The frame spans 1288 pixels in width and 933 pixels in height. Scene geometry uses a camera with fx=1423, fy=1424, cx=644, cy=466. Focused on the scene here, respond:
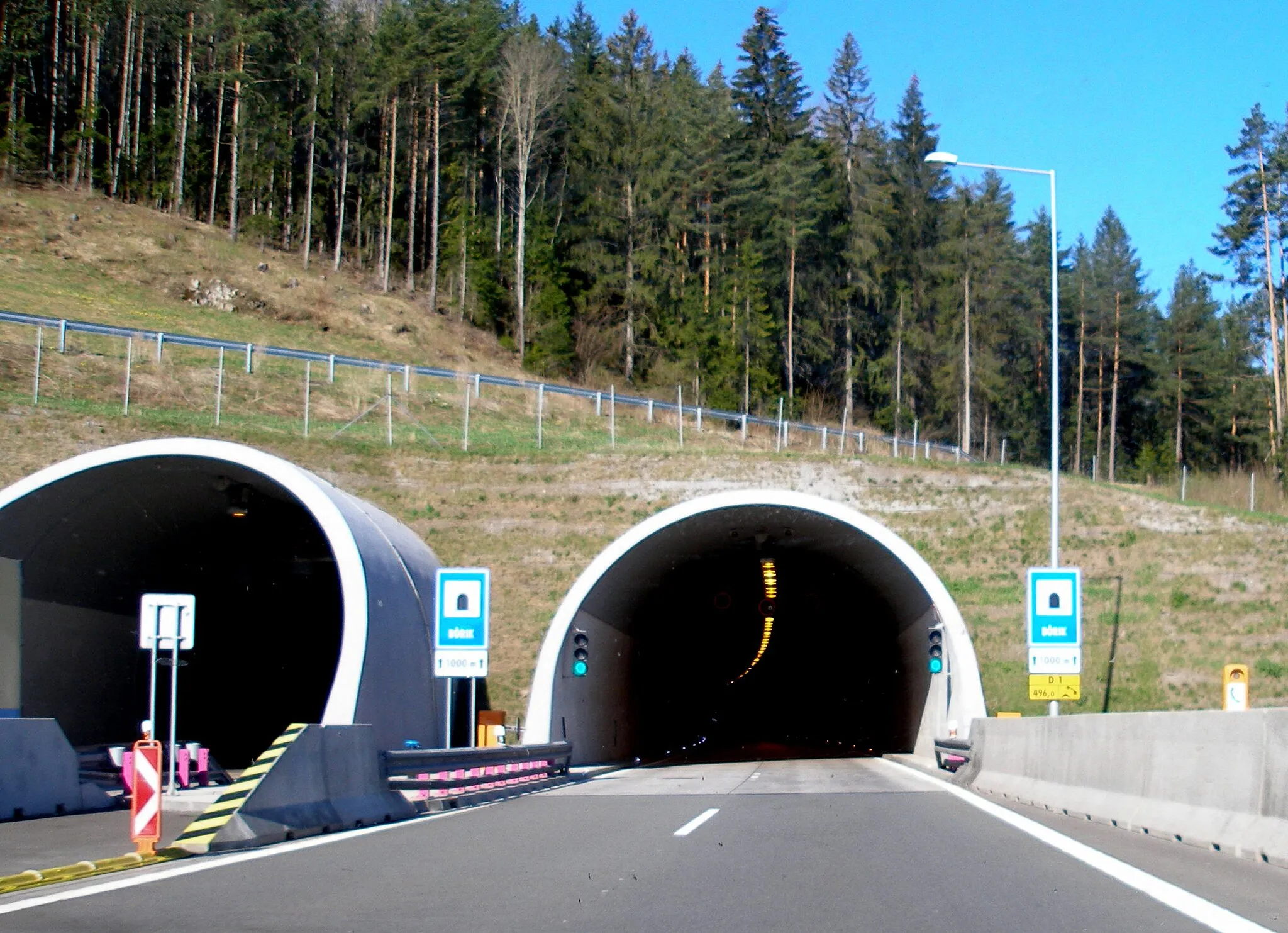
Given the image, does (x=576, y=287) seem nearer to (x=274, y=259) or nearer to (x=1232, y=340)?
(x=274, y=259)

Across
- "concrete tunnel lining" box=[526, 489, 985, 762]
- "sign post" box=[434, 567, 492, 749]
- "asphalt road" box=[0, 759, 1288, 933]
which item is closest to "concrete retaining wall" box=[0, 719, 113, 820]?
"asphalt road" box=[0, 759, 1288, 933]

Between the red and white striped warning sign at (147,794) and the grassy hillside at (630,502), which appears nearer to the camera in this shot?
the red and white striped warning sign at (147,794)

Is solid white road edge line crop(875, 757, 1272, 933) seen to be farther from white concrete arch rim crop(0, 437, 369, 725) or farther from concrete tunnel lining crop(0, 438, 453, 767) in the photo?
white concrete arch rim crop(0, 437, 369, 725)

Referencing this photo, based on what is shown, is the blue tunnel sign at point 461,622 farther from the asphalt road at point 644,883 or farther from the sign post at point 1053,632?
the sign post at point 1053,632

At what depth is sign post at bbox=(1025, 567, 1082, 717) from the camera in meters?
21.8

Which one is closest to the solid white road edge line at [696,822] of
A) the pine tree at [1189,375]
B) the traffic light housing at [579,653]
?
the traffic light housing at [579,653]

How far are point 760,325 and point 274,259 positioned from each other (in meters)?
25.1

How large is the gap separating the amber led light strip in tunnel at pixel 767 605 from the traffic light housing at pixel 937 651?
7839 mm

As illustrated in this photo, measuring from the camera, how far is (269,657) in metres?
30.7

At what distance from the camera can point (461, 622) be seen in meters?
20.4

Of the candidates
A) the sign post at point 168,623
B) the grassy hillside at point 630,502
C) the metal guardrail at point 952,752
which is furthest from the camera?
the grassy hillside at point 630,502

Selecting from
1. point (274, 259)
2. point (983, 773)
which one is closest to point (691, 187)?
point (274, 259)

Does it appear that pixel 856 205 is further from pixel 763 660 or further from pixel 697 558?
pixel 697 558

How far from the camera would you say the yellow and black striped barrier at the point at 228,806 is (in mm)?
12062
